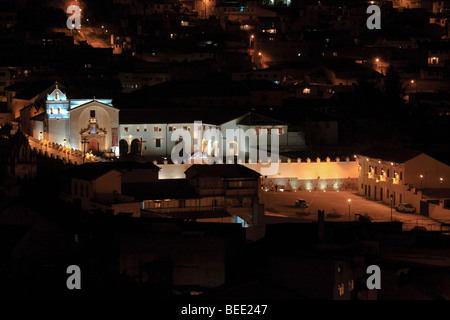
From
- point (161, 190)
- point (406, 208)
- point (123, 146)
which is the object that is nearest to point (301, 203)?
point (406, 208)

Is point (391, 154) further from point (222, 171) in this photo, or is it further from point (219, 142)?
point (222, 171)

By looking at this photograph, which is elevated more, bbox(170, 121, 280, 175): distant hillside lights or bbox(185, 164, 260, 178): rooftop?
bbox(170, 121, 280, 175): distant hillside lights

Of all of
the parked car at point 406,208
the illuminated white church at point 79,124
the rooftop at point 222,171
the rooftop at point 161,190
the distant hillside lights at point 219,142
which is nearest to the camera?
the rooftop at point 161,190

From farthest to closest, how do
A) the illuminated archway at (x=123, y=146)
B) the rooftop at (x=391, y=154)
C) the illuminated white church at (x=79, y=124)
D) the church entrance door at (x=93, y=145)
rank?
the illuminated archway at (x=123, y=146), the church entrance door at (x=93, y=145), the illuminated white church at (x=79, y=124), the rooftop at (x=391, y=154)

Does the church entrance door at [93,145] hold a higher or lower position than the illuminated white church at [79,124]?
lower

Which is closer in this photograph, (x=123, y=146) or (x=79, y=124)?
(x=79, y=124)

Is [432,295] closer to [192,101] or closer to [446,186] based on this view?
[446,186]

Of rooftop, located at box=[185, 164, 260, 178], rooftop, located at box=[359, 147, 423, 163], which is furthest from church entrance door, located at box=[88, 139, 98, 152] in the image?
rooftop, located at box=[359, 147, 423, 163]

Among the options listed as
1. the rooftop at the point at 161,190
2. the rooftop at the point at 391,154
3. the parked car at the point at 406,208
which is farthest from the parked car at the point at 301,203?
the rooftop at the point at 391,154

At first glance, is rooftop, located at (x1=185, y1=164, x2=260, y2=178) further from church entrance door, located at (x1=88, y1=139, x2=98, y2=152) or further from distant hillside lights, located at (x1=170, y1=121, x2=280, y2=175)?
church entrance door, located at (x1=88, y1=139, x2=98, y2=152)

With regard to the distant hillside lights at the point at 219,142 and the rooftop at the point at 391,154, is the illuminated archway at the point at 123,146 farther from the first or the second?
the rooftop at the point at 391,154

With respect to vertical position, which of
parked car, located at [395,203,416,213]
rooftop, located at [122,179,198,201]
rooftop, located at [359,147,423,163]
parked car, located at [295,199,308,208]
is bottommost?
parked car, located at [395,203,416,213]

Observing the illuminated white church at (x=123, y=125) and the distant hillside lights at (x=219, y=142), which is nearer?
the illuminated white church at (x=123, y=125)
